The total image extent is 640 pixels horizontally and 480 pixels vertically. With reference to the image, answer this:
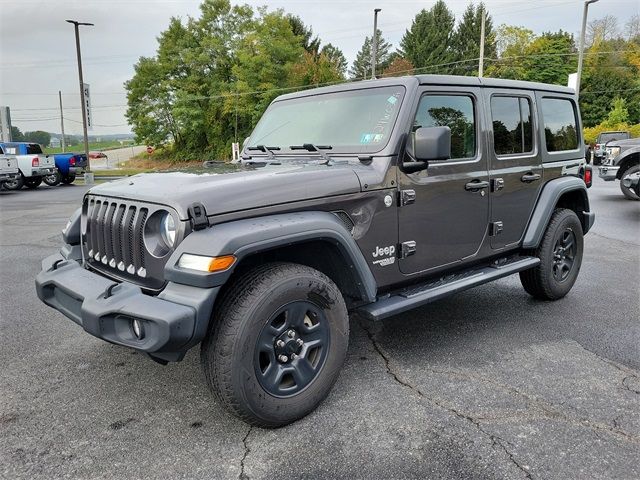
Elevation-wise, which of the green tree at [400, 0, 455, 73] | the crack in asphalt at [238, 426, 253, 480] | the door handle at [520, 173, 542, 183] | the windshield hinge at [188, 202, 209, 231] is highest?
the green tree at [400, 0, 455, 73]

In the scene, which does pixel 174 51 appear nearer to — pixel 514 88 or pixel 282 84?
pixel 282 84

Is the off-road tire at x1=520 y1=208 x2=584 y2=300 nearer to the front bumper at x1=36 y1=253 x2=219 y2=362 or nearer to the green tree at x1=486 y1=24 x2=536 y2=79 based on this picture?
the front bumper at x1=36 y1=253 x2=219 y2=362

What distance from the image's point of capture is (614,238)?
7.98m

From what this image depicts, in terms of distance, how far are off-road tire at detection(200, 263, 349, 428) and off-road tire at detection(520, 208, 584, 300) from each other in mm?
2526

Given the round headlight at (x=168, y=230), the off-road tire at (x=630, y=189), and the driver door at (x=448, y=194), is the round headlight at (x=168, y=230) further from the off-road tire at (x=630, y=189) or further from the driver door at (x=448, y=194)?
the off-road tire at (x=630, y=189)

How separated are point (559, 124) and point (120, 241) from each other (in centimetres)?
399

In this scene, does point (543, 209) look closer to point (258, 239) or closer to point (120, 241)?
point (258, 239)

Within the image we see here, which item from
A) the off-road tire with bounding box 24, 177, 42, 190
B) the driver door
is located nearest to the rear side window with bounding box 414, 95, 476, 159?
the driver door

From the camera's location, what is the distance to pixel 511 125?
4.14 meters

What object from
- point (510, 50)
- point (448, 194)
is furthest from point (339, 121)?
point (510, 50)

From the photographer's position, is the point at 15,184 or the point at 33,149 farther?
the point at 33,149

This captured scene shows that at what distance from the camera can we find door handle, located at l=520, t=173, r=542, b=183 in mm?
4195

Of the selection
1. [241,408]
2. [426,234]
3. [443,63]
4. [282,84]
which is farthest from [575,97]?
[443,63]

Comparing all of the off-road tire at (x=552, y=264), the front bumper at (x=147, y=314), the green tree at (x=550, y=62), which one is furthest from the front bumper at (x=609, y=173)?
the green tree at (x=550, y=62)
